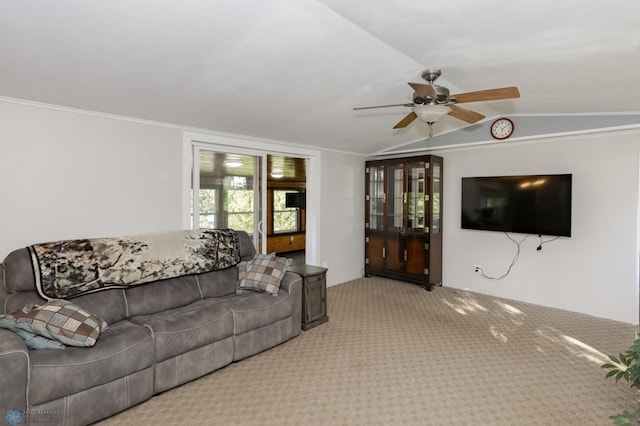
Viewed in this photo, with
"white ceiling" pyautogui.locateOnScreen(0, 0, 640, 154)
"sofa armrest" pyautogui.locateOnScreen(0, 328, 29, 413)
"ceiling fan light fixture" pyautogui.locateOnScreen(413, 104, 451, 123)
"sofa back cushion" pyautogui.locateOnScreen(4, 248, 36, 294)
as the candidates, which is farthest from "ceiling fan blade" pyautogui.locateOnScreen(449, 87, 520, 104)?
"sofa back cushion" pyautogui.locateOnScreen(4, 248, 36, 294)

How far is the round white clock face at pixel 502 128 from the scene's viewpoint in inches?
181

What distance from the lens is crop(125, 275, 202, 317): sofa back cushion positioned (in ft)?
9.46

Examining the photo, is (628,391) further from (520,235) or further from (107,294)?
(107,294)

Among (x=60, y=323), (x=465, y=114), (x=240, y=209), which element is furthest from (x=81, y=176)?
(x=465, y=114)

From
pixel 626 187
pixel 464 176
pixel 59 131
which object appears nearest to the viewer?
pixel 59 131

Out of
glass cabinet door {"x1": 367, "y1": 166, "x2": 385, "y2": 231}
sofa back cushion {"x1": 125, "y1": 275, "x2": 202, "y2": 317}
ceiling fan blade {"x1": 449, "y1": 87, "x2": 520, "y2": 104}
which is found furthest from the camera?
glass cabinet door {"x1": 367, "y1": 166, "x2": 385, "y2": 231}

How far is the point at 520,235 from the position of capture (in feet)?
15.6

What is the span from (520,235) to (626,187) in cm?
123

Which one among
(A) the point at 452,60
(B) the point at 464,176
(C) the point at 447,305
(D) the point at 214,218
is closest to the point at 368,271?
(C) the point at 447,305

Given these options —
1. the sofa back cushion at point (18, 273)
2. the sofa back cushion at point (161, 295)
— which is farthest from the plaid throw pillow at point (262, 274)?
the sofa back cushion at point (18, 273)

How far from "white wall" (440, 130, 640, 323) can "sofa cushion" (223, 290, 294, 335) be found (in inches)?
127

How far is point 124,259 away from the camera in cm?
289

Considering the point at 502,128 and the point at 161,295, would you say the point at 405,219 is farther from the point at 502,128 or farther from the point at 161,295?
the point at 161,295

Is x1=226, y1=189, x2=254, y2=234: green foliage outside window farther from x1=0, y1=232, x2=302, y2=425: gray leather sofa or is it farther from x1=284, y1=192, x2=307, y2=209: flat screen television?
A: x1=284, y1=192, x2=307, y2=209: flat screen television
